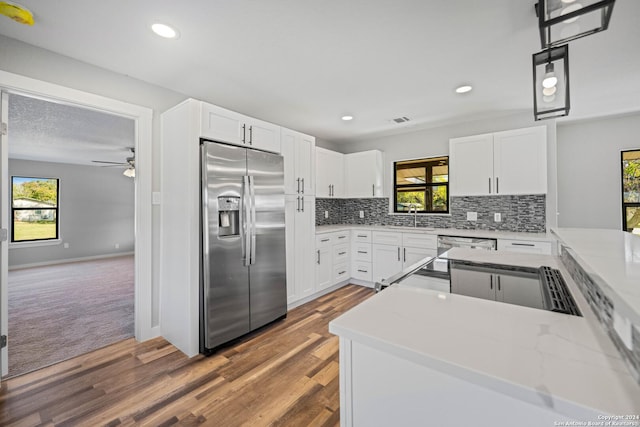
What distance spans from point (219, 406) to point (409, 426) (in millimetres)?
1481

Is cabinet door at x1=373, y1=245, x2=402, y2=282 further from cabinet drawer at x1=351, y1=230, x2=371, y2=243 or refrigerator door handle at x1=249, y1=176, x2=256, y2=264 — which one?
refrigerator door handle at x1=249, y1=176, x2=256, y2=264

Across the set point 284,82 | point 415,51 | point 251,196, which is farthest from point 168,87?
point 415,51

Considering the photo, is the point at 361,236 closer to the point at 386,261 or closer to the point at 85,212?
the point at 386,261

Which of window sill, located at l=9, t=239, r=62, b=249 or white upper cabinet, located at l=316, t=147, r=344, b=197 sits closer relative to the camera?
white upper cabinet, located at l=316, t=147, r=344, b=197

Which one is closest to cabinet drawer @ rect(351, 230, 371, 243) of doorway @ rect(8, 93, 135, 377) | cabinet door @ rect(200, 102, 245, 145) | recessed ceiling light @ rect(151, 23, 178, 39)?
cabinet door @ rect(200, 102, 245, 145)

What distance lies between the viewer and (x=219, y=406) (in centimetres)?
174

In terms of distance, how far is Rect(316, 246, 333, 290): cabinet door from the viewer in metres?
3.71

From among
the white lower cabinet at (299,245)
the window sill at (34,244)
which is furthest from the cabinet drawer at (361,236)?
the window sill at (34,244)

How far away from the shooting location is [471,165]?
364 centimetres

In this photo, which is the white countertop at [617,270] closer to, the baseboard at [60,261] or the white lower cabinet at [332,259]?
the white lower cabinet at [332,259]

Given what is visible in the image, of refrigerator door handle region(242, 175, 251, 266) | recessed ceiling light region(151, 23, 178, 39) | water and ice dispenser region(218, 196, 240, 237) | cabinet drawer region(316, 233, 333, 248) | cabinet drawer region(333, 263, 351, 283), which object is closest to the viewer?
recessed ceiling light region(151, 23, 178, 39)

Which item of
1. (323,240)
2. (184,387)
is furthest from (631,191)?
(184,387)

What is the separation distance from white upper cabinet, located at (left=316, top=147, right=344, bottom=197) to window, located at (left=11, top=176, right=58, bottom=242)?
252 inches

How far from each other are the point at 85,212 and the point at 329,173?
20.9ft
